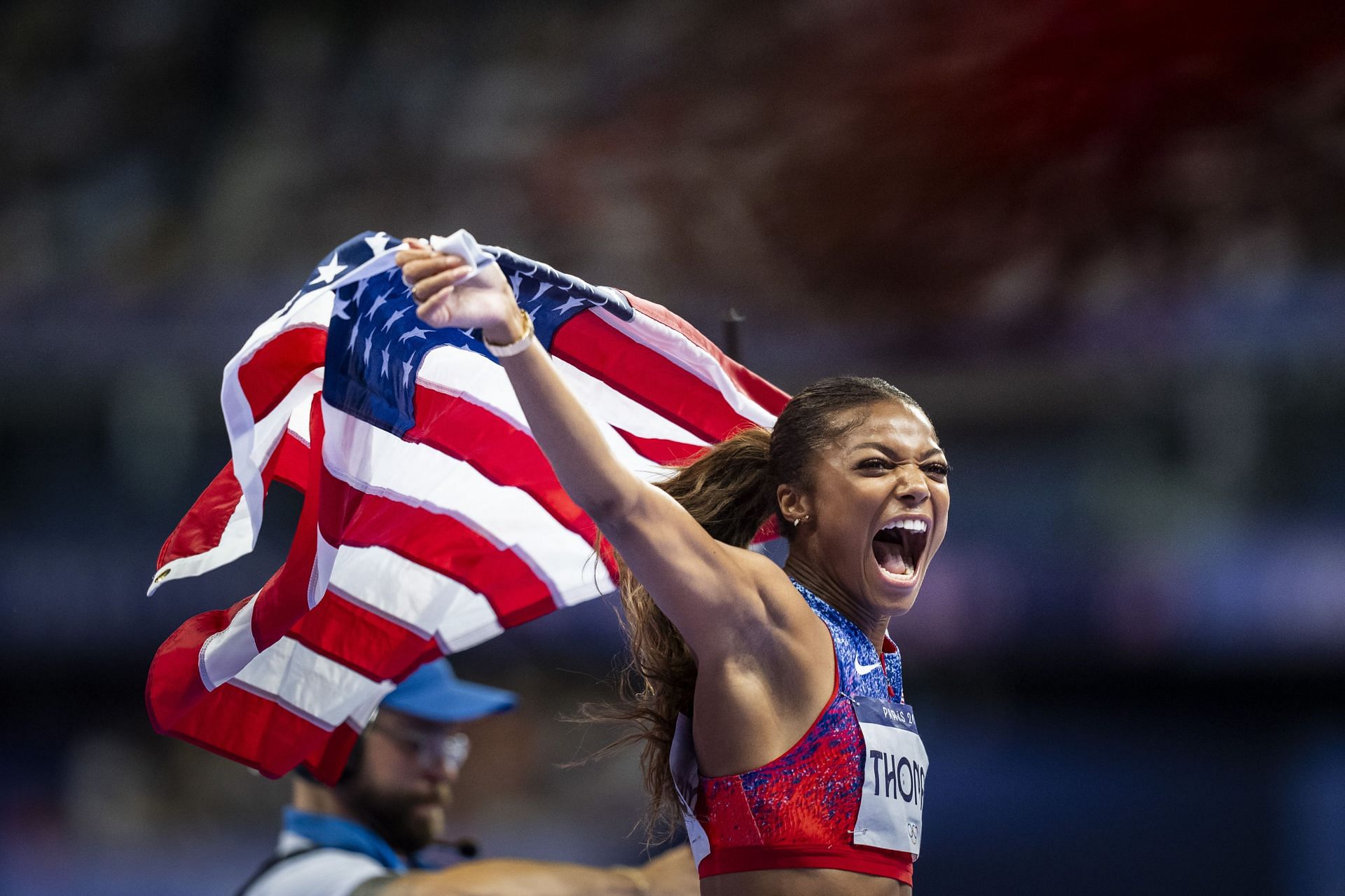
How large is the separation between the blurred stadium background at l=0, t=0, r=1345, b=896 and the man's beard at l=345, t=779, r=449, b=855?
11.4 feet

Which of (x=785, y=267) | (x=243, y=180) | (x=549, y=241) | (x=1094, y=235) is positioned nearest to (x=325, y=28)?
(x=243, y=180)

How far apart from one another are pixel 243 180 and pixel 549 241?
7.39ft

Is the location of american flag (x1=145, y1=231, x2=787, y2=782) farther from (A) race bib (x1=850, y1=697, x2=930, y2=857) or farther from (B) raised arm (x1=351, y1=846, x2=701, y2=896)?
(A) race bib (x1=850, y1=697, x2=930, y2=857)

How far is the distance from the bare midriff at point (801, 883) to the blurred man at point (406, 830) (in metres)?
1.15

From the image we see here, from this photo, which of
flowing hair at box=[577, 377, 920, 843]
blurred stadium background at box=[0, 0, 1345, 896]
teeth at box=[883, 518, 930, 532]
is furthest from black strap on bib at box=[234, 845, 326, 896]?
blurred stadium background at box=[0, 0, 1345, 896]

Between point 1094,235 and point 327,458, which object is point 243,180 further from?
point 327,458

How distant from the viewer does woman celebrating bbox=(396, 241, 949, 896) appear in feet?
6.99

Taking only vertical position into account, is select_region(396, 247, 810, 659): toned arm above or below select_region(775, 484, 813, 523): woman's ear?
below

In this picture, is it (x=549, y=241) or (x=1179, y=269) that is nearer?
(x=1179, y=269)

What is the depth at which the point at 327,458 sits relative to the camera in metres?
2.71

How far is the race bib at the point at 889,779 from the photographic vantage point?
231 cm

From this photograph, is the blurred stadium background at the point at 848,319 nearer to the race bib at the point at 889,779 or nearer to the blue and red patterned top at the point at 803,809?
the race bib at the point at 889,779

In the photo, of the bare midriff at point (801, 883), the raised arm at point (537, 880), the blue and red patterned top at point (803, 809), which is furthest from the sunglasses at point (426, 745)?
the bare midriff at point (801, 883)

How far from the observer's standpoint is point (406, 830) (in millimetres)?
4031
